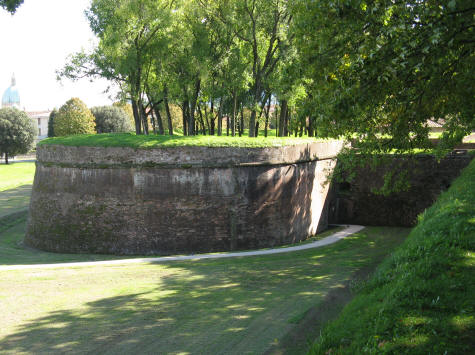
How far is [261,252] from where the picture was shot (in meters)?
16.7

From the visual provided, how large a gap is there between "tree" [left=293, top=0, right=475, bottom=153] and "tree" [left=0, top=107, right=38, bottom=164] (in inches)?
2235

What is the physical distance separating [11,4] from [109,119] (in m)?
55.1

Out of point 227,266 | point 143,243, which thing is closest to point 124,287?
point 227,266

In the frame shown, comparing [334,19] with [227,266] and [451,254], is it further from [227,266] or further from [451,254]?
[227,266]

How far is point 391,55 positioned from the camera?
26.2ft

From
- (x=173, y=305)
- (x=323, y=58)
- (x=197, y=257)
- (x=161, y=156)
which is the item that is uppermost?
(x=323, y=58)

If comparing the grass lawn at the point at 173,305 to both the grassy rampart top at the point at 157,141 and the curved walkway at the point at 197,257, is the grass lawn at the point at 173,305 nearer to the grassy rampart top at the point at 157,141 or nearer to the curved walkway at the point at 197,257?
the curved walkway at the point at 197,257

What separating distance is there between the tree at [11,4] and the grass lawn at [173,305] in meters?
6.34

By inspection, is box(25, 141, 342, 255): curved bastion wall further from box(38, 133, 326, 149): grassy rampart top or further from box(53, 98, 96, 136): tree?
box(53, 98, 96, 136): tree

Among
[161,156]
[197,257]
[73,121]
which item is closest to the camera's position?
[197,257]

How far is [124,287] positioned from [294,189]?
970 cm

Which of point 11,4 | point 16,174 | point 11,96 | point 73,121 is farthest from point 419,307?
point 11,96

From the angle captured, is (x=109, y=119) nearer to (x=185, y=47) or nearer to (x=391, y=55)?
(x=185, y=47)

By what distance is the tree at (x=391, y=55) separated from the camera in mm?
7594
